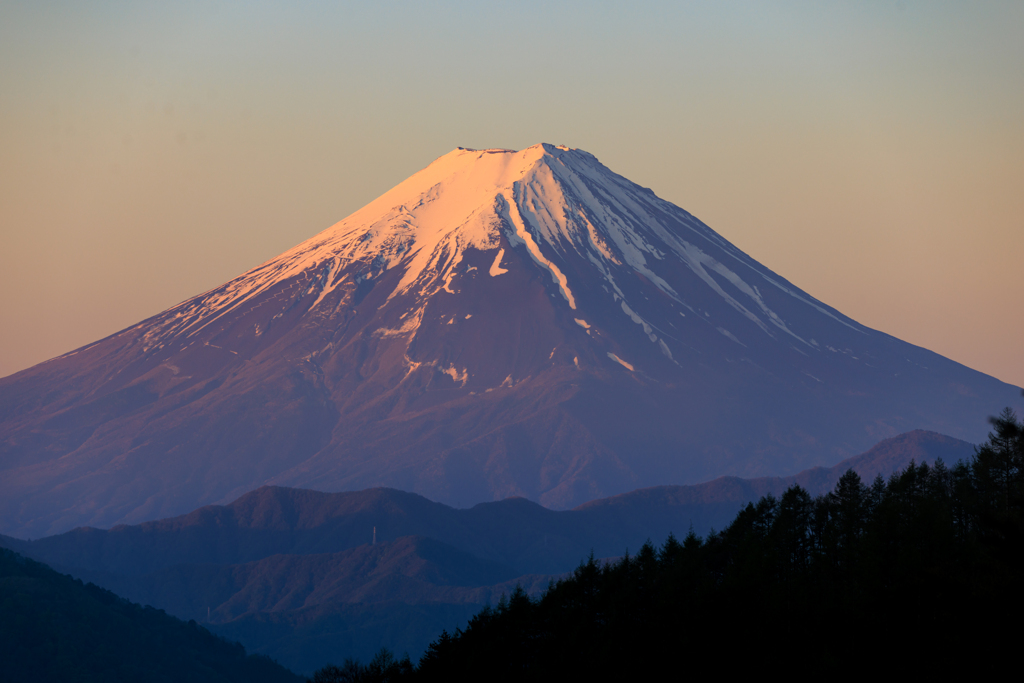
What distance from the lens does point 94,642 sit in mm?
81000

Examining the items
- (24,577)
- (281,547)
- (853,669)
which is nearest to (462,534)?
(281,547)

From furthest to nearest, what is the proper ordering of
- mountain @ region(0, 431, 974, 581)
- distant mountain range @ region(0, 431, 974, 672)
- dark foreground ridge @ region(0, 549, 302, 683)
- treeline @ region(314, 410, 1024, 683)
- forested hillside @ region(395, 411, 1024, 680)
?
mountain @ region(0, 431, 974, 581), distant mountain range @ region(0, 431, 974, 672), dark foreground ridge @ region(0, 549, 302, 683), forested hillside @ region(395, 411, 1024, 680), treeline @ region(314, 410, 1024, 683)

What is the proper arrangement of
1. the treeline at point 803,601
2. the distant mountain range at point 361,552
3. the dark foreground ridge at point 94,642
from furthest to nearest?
the distant mountain range at point 361,552
the dark foreground ridge at point 94,642
the treeline at point 803,601

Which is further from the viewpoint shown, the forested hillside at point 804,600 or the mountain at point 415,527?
the mountain at point 415,527

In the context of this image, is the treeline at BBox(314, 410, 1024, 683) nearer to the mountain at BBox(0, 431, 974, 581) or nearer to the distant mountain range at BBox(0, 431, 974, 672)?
the distant mountain range at BBox(0, 431, 974, 672)

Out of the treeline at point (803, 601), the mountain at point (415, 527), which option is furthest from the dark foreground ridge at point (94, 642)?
the mountain at point (415, 527)

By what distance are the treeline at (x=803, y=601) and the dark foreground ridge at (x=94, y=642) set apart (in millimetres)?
37377

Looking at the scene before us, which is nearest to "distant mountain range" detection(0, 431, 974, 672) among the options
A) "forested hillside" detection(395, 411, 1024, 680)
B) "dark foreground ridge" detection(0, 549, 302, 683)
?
"dark foreground ridge" detection(0, 549, 302, 683)

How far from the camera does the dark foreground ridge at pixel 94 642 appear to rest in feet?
254

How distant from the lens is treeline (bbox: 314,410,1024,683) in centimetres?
2958

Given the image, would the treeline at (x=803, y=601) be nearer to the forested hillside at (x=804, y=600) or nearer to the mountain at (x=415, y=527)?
the forested hillside at (x=804, y=600)

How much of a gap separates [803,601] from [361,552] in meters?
120

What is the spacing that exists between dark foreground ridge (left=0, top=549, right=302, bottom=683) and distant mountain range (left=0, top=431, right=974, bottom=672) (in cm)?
2416

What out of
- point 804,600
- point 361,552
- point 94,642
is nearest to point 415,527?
point 361,552
